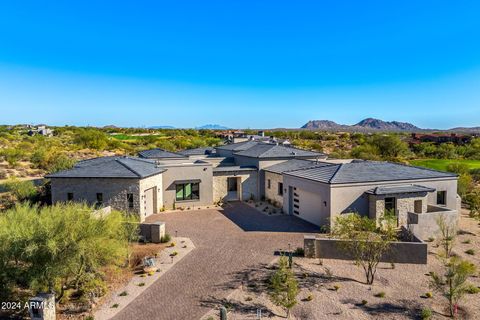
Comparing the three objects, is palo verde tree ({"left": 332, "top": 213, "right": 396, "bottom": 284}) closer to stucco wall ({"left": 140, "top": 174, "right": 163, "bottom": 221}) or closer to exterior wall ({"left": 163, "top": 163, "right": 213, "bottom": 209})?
stucco wall ({"left": 140, "top": 174, "right": 163, "bottom": 221})

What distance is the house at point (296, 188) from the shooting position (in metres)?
21.5

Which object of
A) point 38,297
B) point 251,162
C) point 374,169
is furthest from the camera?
point 251,162

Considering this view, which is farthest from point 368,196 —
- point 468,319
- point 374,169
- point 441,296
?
point 468,319

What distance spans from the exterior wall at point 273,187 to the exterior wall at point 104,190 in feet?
A: 37.5

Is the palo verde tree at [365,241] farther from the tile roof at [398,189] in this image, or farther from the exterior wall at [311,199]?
the tile roof at [398,189]

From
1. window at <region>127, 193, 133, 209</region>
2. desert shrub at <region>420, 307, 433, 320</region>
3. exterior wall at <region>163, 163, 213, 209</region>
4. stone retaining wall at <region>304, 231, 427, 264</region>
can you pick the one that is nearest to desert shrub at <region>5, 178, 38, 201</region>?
window at <region>127, 193, 133, 209</region>

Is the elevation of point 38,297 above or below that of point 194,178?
below

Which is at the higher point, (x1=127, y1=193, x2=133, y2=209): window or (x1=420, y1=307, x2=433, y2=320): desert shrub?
(x1=127, y1=193, x2=133, y2=209): window

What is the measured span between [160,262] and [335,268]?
8341 millimetres

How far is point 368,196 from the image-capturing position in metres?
21.9

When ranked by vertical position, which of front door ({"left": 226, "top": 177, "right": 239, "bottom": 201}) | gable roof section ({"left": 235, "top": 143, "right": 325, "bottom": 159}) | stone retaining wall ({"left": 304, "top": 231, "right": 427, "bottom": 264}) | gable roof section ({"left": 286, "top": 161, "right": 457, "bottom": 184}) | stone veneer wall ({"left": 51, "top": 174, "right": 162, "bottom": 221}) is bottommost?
stone retaining wall ({"left": 304, "top": 231, "right": 427, "bottom": 264})

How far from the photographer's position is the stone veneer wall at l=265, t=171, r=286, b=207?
28.9 metres

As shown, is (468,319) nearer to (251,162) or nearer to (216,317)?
(216,317)

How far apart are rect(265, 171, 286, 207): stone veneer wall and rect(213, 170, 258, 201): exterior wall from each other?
1055mm
